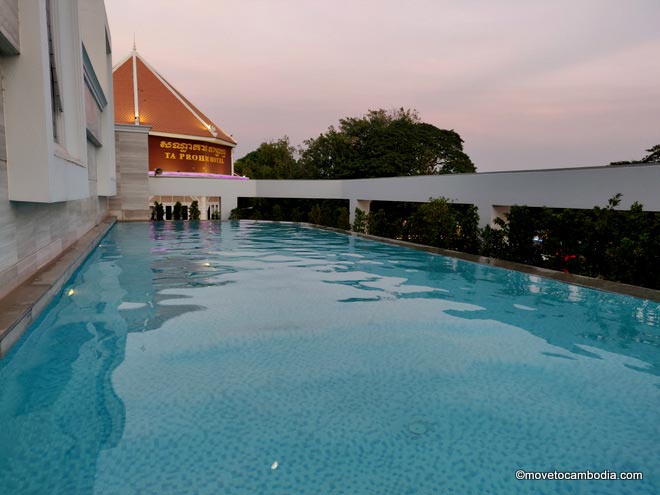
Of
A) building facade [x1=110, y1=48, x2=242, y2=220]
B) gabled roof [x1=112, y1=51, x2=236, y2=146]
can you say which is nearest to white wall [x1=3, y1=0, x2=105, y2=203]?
building facade [x1=110, y1=48, x2=242, y2=220]

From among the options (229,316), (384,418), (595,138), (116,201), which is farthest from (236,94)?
(384,418)

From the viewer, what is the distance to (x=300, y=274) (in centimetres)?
944

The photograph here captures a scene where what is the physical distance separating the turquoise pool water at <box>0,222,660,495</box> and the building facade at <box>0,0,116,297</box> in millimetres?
1037

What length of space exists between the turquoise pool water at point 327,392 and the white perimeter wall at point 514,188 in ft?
11.0

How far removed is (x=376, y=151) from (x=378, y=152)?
197mm

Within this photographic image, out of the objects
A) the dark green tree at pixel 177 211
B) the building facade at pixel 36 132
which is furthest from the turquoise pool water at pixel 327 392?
the dark green tree at pixel 177 211

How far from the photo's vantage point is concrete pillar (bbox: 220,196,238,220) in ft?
91.0

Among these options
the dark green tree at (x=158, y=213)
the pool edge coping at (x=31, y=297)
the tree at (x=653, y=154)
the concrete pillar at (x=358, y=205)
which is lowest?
the pool edge coping at (x=31, y=297)

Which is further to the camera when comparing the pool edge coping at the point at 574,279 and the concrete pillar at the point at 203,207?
the concrete pillar at the point at 203,207

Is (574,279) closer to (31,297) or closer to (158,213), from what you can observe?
(31,297)

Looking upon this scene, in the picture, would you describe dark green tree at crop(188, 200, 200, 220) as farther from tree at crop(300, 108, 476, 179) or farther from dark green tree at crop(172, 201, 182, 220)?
tree at crop(300, 108, 476, 179)

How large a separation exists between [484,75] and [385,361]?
2653 cm

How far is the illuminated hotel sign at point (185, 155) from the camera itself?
30.4 m

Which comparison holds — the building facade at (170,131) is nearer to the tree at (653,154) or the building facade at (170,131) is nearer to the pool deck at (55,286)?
the pool deck at (55,286)
